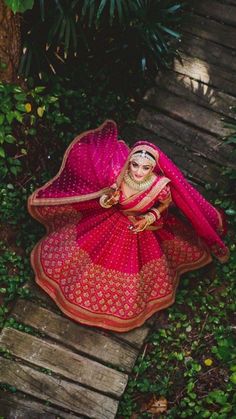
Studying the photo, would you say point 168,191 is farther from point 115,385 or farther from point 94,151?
point 115,385

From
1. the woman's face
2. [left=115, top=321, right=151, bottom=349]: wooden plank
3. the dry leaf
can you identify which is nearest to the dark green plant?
the woman's face

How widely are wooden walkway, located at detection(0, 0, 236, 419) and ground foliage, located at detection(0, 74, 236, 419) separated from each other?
13 centimetres

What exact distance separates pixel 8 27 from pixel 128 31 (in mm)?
1345

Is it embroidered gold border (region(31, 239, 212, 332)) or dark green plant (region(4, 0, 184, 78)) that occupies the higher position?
dark green plant (region(4, 0, 184, 78))

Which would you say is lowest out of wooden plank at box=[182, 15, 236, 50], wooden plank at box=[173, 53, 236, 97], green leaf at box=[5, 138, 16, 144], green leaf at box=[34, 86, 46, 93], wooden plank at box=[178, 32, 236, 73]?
green leaf at box=[5, 138, 16, 144]

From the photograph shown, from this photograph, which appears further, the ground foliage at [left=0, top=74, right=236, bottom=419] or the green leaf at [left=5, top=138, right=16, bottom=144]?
the green leaf at [left=5, top=138, right=16, bottom=144]

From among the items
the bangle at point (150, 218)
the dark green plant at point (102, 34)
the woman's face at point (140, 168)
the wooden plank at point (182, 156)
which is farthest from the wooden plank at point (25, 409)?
the dark green plant at point (102, 34)

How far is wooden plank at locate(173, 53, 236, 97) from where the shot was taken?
5.88m

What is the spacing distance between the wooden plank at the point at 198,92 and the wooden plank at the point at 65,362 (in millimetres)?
2922

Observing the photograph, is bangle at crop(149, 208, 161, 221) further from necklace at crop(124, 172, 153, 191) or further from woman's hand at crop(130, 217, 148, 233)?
necklace at crop(124, 172, 153, 191)

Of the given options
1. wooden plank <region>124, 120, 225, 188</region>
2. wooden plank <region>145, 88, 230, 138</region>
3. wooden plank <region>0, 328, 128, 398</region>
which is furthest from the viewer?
wooden plank <region>145, 88, 230, 138</region>

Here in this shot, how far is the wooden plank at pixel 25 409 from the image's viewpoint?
13.5 feet

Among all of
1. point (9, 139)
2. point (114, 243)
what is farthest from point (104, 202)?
point (9, 139)

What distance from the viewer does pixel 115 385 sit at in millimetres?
4371
